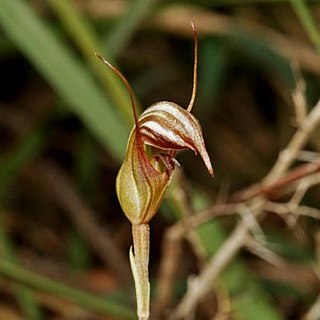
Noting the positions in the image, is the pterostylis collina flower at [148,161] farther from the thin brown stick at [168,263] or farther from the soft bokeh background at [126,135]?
the soft bokeh background at [126,135]

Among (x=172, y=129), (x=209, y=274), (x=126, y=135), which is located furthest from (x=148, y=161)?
(x=126, y=135)

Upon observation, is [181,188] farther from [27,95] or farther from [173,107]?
[27,95]

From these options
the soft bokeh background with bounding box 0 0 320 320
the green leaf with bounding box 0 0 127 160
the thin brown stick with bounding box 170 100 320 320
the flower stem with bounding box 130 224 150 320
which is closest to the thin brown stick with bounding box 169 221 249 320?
the thin brown stick with bounding box 170 100 320 320

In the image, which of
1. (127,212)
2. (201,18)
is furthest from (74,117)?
(127,212)

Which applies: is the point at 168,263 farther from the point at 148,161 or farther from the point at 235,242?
the point at 148,161

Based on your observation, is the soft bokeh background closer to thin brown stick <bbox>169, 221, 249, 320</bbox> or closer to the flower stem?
thin brown stick <bbox>169, 221, 249, 320</bbox>
